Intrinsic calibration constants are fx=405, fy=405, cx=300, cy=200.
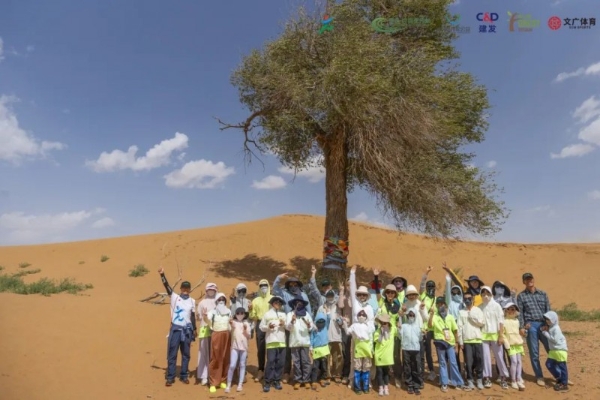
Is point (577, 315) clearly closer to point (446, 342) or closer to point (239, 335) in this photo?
point (446, 342)

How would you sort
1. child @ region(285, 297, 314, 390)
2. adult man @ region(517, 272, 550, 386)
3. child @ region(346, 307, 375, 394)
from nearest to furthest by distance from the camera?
child @ region(346, 307, 375, 394)
child @ region(285, 297, 314, 390)
adult man @ region(517, 272, 550, 386)

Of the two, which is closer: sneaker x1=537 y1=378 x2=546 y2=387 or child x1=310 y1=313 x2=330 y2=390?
child x1=310 y1=313 x2=330 y2=390

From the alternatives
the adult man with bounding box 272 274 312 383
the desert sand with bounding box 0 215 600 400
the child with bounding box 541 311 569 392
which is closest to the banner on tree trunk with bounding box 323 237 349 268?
the desert sand with bounding box 0 215 600 400

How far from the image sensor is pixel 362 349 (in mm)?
6520

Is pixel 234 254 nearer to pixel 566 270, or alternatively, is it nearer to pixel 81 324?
pixel 81 324

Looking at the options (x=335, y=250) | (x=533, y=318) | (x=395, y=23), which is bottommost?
(x=533, y=318)

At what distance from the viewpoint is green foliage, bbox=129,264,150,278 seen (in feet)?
54.2

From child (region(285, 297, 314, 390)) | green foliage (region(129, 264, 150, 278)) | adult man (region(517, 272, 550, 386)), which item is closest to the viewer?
child (region(285, 297, 314, 390))

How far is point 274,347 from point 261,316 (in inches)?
30.7

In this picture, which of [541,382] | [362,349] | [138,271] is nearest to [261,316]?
[362,349]

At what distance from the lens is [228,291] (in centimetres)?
1377

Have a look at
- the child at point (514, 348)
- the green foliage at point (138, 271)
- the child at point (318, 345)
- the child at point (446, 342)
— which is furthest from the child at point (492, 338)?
the green foliage at point (138, 271)

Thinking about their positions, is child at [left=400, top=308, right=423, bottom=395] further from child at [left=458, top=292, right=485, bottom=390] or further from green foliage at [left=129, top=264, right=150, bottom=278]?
green foliage at [left=129, top=264, right=150, bottom=278]

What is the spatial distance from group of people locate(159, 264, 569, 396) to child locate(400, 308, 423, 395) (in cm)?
2
